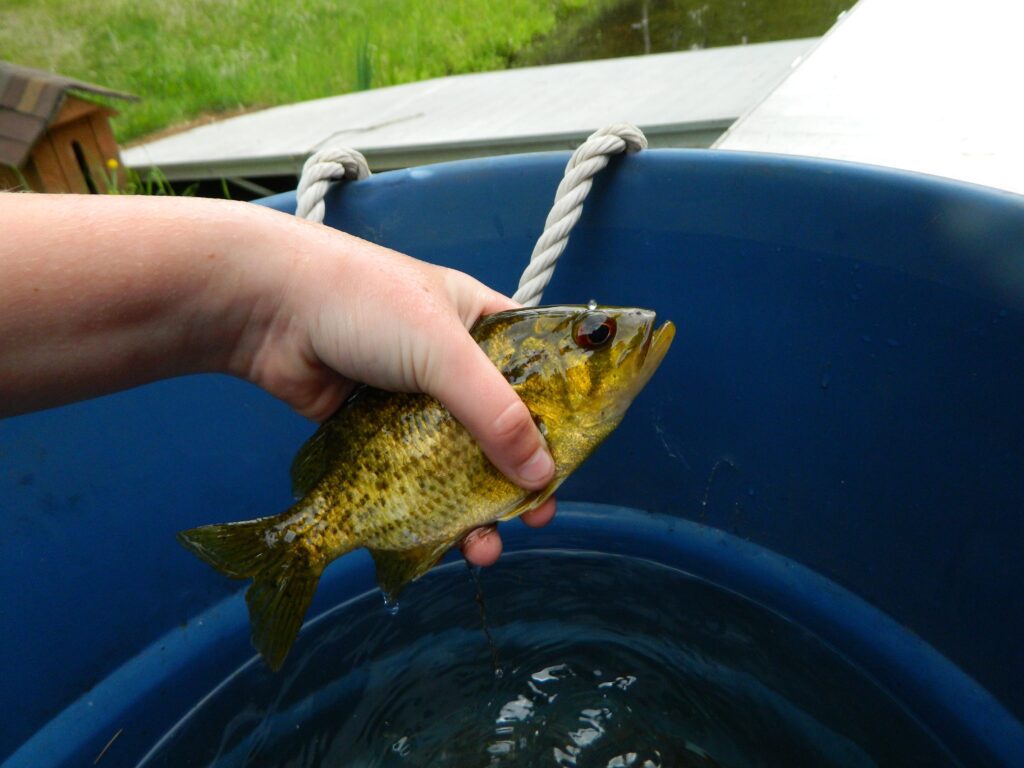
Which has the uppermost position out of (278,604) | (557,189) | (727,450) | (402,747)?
(557,189)

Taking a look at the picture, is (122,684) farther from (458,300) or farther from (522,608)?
(458,300)

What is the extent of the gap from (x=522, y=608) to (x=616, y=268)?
0.88 m

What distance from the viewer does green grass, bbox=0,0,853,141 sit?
6.47m

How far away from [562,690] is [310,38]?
24.1ft

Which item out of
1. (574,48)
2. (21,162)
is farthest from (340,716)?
(574,48)

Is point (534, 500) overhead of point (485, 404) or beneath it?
beneath

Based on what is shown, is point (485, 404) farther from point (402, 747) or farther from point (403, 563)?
point (402, 747)

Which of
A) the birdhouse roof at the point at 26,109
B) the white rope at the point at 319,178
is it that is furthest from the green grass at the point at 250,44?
the white rope at the point at 319,178

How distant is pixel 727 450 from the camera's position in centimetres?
189

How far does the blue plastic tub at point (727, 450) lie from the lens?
145cm

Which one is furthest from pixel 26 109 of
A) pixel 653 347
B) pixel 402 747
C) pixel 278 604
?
pixel 653 347

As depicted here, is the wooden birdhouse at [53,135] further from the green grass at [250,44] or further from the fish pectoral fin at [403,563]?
the fish pectoral fin at [403,563]

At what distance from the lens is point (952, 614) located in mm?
1585

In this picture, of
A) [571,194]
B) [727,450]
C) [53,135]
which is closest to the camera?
[571,194]
